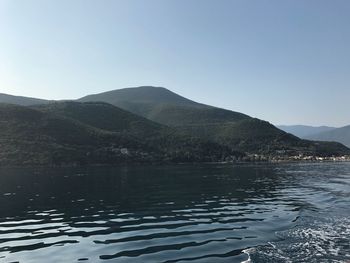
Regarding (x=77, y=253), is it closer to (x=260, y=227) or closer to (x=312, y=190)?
(x=260, y=227)

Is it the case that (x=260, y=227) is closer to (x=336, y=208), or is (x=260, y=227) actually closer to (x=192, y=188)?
(x=336, y=208)

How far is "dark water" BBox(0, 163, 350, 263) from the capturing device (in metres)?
27.3

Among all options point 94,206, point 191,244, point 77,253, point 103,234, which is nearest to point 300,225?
point 191,244

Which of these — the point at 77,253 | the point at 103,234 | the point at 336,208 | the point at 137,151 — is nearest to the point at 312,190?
the point at 336,208

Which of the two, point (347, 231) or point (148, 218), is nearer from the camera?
point (347, 231)

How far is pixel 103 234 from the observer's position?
34156mm

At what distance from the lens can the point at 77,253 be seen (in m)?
27.9

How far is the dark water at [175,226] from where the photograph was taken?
2730 cm

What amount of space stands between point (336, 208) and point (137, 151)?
15161 cm

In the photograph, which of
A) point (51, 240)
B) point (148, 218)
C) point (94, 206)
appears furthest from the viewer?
point (94, 206)

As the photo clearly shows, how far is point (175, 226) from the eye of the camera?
37219 mm

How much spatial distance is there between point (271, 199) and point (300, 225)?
797 inches

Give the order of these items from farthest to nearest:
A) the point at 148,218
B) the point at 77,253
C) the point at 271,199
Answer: the point at 271,199, the point at 148,218, the point at 77,253

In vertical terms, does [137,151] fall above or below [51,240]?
above
